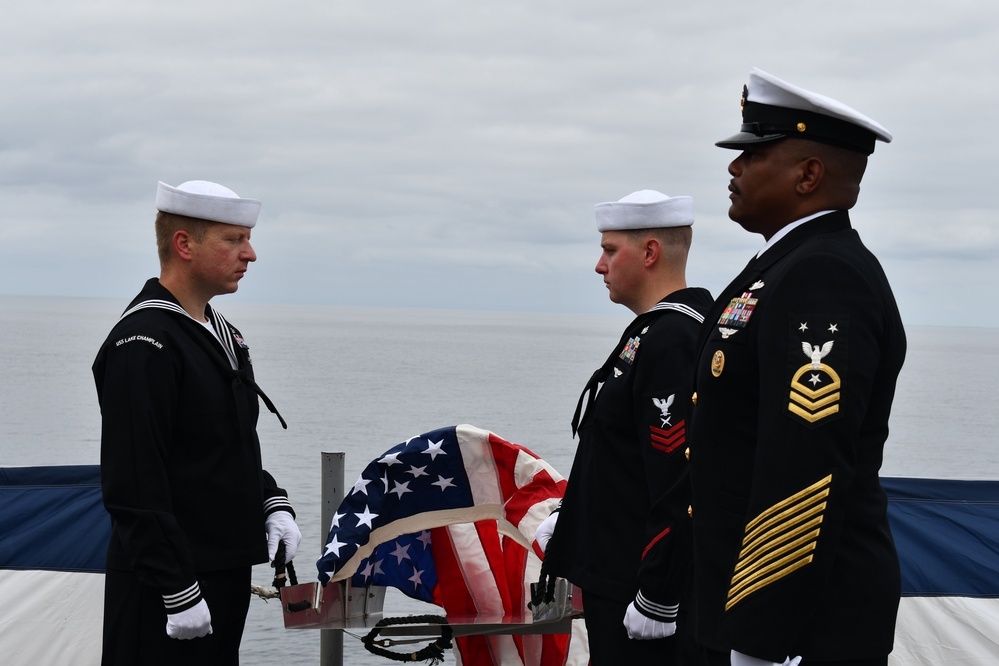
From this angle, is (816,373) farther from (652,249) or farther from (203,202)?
(203,202)

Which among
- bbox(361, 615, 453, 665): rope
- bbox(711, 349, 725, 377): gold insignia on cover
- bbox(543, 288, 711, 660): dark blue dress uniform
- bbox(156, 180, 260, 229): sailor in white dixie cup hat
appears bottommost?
bbox(361, 615, 453, 665): rope

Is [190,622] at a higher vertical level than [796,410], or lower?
lower

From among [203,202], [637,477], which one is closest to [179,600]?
[203,202]

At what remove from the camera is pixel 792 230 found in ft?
9.44

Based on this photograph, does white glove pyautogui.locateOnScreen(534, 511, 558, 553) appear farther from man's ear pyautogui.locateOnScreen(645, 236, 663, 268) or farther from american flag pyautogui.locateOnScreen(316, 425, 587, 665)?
man's ear pyautogui.locateOnScreen(645, 236, 663, 268)

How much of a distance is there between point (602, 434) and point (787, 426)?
5.45 ft

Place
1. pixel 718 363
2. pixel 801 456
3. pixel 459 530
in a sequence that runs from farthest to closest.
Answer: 1. pixel 459 530
2. pixel 718 363
3. pixel 801 456

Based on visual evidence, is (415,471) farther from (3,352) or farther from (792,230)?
(3,352)

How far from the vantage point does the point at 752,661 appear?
8.48 feet

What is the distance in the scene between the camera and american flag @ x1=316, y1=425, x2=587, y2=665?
17.2 feet

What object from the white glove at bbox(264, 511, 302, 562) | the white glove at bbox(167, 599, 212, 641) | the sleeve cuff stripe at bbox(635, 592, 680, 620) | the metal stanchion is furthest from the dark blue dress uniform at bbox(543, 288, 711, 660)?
the metal stanchion

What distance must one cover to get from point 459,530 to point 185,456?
6.13 feet

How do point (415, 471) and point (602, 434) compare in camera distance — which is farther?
Result: point (415, 471)

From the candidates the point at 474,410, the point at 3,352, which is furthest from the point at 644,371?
the point at 3,352
